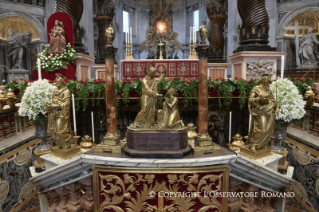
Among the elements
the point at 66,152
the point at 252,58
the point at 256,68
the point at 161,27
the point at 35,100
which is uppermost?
the point at 161,27

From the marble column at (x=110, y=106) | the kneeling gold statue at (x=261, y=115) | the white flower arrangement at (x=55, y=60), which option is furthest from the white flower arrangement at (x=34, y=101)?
the kneeling gold statue at (x=261, y=115)

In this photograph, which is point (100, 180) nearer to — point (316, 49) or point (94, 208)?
point (94, 208)

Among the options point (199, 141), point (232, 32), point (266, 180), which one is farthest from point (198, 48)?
point (232, 32)

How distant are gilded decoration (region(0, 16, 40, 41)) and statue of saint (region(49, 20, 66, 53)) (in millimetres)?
7084

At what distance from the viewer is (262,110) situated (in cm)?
355

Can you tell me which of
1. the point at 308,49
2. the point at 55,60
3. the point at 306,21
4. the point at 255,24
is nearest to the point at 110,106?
the point at 55,60

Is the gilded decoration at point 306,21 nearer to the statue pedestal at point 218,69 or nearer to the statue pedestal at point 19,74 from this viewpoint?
the statue pedestal at point 218,69

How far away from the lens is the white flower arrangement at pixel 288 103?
3.86 meters

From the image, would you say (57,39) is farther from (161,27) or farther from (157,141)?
(161,27)

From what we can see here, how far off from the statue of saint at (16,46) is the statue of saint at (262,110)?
41.3ft

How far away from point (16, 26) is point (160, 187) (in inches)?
514

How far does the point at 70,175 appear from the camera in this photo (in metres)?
3.53

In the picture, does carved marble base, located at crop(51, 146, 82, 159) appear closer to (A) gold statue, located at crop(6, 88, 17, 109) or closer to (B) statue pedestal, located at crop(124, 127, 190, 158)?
(B) statue pedestal, located at crop(124, 127, 190, 158)

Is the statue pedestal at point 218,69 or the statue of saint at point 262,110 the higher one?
the statue pedestal at point 218,69
